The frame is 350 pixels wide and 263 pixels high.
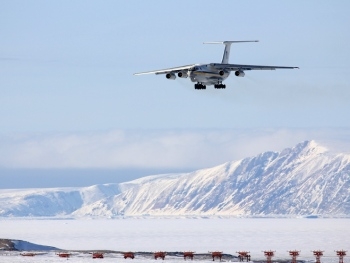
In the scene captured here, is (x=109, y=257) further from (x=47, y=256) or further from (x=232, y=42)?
(x=232, y=42)

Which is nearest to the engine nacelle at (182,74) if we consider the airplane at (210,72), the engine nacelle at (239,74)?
the airplane at (210,72)

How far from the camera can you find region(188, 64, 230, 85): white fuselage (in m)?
164

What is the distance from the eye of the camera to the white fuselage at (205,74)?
164375 millimetres

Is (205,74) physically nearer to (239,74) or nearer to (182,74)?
(182,74)

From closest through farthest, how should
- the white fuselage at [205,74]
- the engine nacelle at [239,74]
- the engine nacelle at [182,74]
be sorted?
the engine nacelle at [239,74]
the white fuselage at [205,74]
the engine nacelle at [182,74]

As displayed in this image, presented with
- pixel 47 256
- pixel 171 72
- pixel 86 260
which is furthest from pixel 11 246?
pixel 171 72

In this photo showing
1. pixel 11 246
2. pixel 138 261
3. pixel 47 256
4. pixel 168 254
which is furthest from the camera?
pixel 11 246

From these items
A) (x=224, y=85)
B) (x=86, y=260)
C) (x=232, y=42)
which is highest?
(x=232, y=42)

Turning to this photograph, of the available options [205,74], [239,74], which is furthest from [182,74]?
[239,74]

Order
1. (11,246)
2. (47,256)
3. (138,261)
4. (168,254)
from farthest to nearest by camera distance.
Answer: (11,246), (168,254), (47,256), (138,261)

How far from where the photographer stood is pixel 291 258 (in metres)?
182

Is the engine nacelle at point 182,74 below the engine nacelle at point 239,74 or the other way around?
the other way around

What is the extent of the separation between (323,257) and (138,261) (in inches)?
1729

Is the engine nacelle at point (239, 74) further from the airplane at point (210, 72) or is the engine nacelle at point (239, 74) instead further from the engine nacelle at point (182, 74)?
the engine nacelle at point (182, 74)
